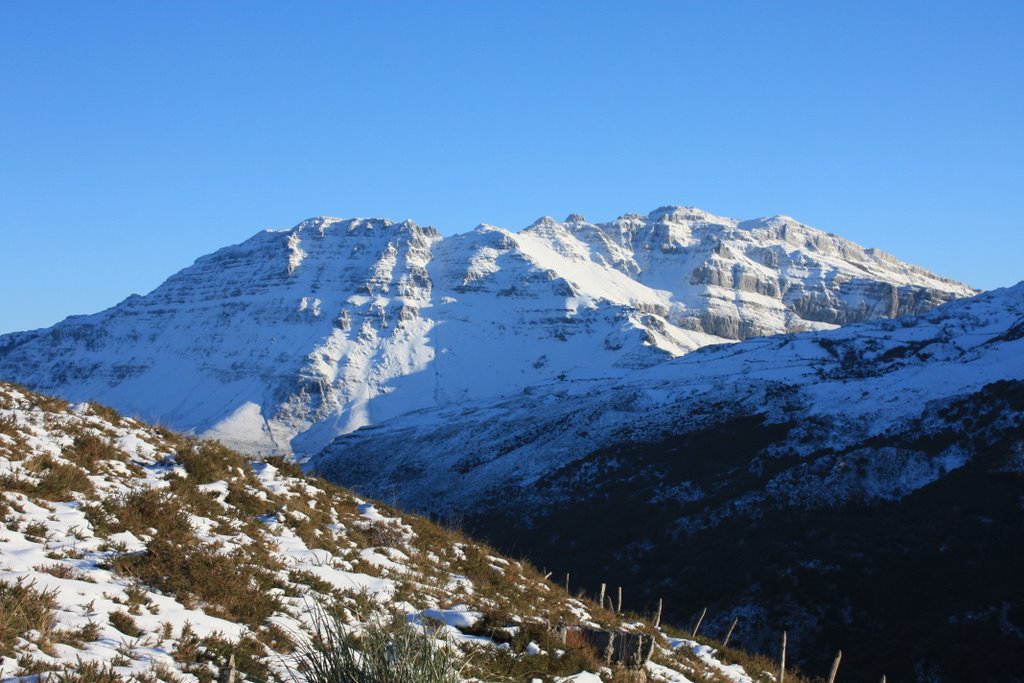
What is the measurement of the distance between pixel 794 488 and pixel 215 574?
183ft

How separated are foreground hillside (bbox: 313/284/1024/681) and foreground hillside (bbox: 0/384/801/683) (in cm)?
2488

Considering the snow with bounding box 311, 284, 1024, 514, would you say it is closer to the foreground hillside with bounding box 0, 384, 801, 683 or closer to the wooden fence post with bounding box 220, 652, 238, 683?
the foreground hillside with bounding box 0, 384, 801, 683

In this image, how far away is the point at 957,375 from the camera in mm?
79625

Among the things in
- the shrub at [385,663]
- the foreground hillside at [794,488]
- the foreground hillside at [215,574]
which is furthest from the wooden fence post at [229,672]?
the foreground hillside at [794,488]

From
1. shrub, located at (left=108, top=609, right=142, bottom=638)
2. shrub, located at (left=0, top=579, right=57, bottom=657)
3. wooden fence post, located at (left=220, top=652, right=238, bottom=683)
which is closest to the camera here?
shrub, located at (left=0, top=579, right=57, bottom=657)

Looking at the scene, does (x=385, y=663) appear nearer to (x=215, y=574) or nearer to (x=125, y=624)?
(x=125, y=624)

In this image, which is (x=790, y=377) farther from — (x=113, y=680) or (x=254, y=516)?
(x=113, y=680)

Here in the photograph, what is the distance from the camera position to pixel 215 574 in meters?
12.2

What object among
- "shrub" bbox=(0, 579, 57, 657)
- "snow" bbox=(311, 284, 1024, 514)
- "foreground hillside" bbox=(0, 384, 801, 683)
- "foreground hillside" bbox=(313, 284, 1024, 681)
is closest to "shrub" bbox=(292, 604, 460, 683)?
"foreground hillside" bbox=(0, 384, 801, 683)

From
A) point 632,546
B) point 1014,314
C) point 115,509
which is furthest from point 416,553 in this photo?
point 1014,314

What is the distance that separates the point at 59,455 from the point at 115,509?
2.84 metres

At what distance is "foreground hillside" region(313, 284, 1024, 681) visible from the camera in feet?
137

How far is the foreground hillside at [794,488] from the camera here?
41.7 meters

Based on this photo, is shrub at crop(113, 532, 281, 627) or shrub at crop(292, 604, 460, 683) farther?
shrub at crop(113, 532, 281, 627)
